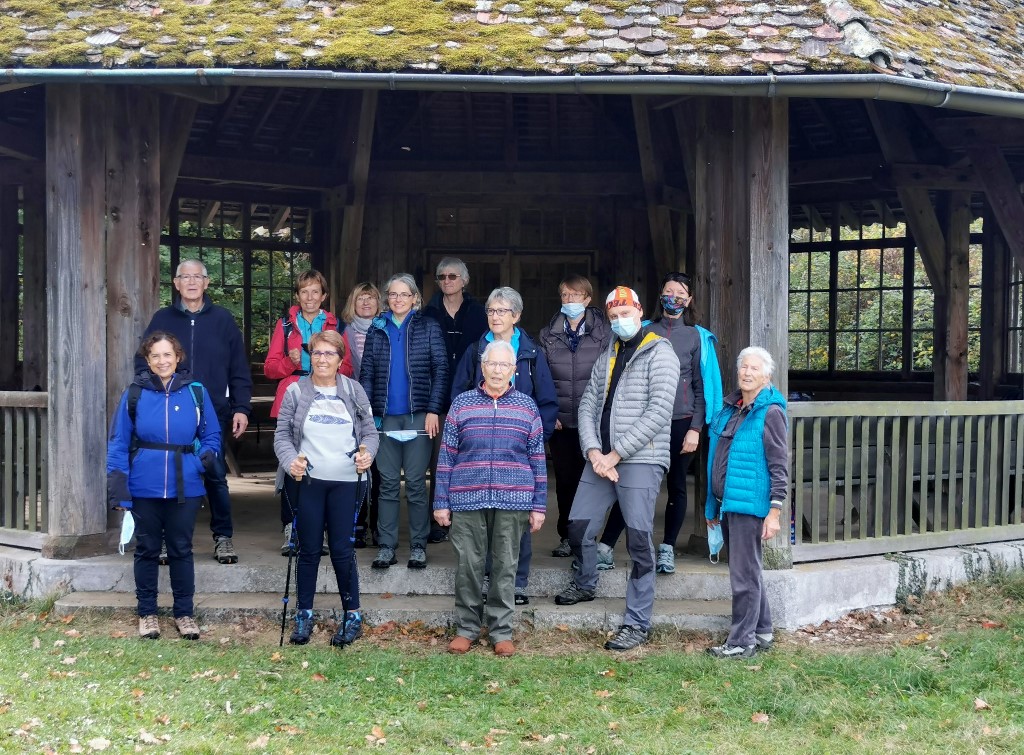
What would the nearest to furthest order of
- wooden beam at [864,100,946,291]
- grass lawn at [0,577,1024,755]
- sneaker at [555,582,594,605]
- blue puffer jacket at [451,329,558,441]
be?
grass lawn at [0,577,1024,755] < blue puffer jacket at [451,329,558,441] < sneaker at [555,582,594,605] < wooden beam at [864,100,946,291]

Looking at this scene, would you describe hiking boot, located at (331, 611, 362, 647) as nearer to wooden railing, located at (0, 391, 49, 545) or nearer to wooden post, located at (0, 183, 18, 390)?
wooden railing, located at (0, 391, 49, 545)

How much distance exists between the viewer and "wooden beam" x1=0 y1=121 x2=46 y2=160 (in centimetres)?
880

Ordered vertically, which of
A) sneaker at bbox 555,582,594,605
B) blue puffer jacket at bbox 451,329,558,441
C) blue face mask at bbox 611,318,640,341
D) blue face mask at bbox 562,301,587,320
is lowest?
sneaker at bbox 555,582,594,605

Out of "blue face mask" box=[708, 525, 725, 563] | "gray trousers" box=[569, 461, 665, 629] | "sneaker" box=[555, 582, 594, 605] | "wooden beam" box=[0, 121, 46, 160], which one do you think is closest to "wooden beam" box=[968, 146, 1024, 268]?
"blue face mask" box=[708, 525, 725, 563]

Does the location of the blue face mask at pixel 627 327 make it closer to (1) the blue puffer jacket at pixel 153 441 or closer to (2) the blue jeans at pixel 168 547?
(1) the blue puffer jacket at pixel 153 441

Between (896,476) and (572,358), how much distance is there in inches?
91.8

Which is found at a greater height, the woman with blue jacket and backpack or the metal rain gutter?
the metal rain gutter

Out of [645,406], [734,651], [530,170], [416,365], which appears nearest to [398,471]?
[416,365]

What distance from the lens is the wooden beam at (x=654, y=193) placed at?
33.4 ft

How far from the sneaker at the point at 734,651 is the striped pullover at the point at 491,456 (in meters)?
1.19

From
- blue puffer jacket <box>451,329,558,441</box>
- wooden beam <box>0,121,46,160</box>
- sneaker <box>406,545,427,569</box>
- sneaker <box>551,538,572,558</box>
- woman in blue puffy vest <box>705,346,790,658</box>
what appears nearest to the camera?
woman in blue puffy vest <box>705,346,790,658</box>

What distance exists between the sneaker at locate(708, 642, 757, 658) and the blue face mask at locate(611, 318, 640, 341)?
1.73 meters

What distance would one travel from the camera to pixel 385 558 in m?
6.45

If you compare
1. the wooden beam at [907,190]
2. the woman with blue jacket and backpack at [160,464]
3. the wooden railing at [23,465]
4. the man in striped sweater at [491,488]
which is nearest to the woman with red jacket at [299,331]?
the woman with blue jacket and backpack at [160,464]
